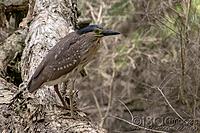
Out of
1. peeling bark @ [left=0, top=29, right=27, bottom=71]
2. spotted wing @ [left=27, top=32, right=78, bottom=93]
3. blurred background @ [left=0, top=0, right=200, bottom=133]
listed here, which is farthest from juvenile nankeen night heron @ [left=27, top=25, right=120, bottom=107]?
peeling bark @ [left=0, top=29, right=27, bottom=71]

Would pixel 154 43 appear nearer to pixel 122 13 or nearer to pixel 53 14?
pixel 122 13

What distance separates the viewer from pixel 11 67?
4.82 m

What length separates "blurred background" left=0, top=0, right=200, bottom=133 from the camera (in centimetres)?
515

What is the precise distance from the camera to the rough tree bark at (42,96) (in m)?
3.25

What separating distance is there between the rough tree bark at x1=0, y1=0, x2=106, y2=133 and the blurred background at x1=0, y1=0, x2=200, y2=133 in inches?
18.7

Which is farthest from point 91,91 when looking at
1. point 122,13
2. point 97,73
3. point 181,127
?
point 181,127

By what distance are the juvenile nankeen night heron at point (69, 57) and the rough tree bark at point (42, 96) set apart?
181 millimetres

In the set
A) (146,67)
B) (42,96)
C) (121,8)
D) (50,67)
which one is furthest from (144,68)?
(50,67)

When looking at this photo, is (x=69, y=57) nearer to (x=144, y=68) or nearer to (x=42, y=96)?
(x=42, y=96)

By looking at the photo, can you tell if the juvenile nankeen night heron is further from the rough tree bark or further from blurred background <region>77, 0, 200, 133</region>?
blurred background <region>77, 0, 200, 133</region>

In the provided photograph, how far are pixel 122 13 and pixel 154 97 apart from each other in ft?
7.15

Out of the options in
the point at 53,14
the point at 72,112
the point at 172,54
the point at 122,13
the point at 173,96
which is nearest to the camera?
the point at 72,112

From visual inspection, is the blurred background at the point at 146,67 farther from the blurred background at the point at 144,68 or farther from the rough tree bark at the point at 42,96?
the rough tree bark at the point at 42,96

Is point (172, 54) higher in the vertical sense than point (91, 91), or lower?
higher
